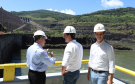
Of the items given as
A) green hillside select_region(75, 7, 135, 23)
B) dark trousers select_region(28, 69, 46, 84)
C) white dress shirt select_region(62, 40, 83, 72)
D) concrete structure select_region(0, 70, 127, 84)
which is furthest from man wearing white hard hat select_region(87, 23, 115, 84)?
green hillside select_region(75, 7, 135, 23)

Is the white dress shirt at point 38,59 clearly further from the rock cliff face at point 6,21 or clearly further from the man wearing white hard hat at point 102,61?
the rock cliff face at point 6,21

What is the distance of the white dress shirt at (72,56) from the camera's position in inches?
91.0

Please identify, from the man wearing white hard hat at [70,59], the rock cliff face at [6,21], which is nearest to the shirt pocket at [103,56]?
the man wearing white hard hat at [70,59]

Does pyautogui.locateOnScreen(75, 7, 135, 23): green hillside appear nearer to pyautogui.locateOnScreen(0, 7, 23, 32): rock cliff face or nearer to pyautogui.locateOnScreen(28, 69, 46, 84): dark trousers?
pyautogui.locateOnScreen(0, 7, 23, 32): rock cliff face

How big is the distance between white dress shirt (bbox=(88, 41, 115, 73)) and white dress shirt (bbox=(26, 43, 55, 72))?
2.60 ft

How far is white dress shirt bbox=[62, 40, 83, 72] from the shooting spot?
231cm

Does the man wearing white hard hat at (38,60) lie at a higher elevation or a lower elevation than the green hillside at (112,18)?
lower

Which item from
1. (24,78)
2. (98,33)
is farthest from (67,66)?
(24,78)

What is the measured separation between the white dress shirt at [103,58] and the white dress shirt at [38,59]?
0.79 metres

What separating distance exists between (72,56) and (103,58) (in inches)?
21.5

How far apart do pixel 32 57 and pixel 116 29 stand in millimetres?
98903

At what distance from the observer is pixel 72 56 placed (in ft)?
7.78

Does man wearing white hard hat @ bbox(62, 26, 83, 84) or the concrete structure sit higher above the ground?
man wearing white hard hat @ bbox(62, 26, 83, 84)

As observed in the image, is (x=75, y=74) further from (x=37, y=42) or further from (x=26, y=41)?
(x=26, y=41)
